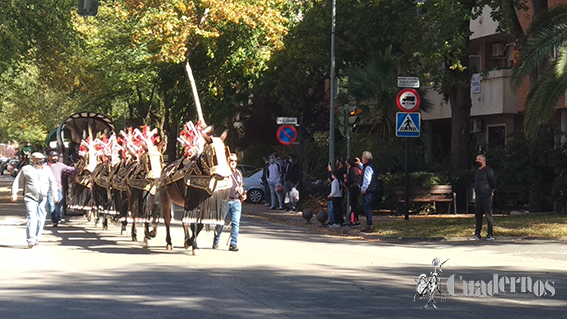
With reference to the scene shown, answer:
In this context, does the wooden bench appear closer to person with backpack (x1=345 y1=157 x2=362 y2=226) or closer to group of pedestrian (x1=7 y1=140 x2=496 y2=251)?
group of pedestrian (x1=7 y1=140 x2=496 y2=251)

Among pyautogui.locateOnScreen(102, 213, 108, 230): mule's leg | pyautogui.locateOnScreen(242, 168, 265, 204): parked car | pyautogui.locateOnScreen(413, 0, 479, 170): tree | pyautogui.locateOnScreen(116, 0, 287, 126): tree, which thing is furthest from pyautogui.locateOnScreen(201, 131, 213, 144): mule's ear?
pyautogui.locateOnScreen(242, 168, 265, 204): parked car

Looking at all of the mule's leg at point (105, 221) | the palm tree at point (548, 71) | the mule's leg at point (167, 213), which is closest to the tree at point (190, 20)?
the mule's leg at point (105, 221)

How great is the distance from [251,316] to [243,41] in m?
30.6

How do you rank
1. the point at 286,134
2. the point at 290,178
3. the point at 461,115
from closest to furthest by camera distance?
the point at 461,115, the point at 286,134, the point at 290,178

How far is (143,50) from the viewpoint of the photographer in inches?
1641

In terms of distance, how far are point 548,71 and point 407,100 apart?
137 inches

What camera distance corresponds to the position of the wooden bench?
26.3m

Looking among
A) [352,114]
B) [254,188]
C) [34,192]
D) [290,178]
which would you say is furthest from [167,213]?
[254,188]

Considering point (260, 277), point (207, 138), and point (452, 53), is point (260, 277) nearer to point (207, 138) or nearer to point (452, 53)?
point (207, 138)

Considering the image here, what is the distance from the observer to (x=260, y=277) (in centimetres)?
1264

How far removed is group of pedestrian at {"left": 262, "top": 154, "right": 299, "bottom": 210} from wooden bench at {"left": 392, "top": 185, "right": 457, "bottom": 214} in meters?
4.64

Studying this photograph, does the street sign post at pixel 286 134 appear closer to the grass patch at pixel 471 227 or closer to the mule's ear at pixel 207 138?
the grass patch at pixel 471 227

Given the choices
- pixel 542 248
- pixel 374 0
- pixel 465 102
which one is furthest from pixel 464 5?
pixel 542 248

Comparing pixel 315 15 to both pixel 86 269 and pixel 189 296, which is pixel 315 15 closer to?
pixel 86 269
